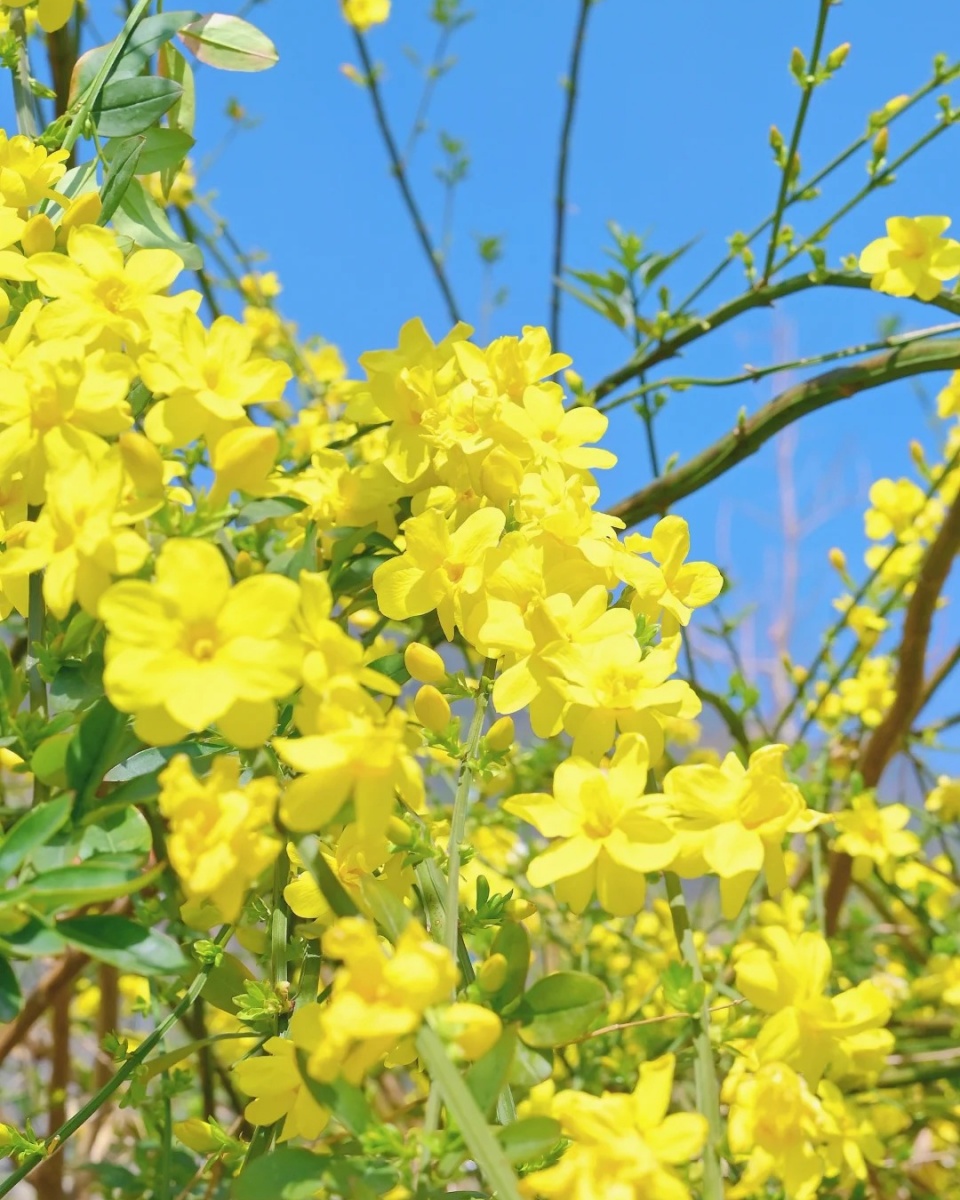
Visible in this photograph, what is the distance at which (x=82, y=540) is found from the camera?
435 mm

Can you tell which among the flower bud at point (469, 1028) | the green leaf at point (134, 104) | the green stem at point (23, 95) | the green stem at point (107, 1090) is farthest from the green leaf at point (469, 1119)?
the green stem at point (23, 95)

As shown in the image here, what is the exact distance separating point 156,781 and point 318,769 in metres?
0.07

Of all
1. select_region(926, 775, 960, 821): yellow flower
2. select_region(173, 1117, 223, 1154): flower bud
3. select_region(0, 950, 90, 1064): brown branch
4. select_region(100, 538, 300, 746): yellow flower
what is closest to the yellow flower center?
select_region(100, 538, 300, 746): yellow flower

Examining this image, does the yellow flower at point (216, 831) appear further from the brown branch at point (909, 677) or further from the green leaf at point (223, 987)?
the brown branch at point (909, 677)

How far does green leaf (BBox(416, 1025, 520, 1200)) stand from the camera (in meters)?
0.36

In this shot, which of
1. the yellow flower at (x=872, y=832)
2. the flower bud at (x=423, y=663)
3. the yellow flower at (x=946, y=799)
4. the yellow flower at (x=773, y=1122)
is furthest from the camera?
the yellow flower at (x=946, y=799)

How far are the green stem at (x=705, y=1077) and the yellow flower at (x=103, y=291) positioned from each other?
402mm

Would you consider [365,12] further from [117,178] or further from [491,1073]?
[491,1073]

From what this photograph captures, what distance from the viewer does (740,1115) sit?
18.3 inches

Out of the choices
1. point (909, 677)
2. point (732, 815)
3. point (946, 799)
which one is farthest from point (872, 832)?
point (732, 815)

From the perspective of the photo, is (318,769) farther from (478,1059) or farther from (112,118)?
(112,118)

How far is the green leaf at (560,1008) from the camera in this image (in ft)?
1.48

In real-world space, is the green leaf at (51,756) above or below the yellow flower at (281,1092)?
above

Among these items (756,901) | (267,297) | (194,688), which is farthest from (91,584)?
(267,297)
